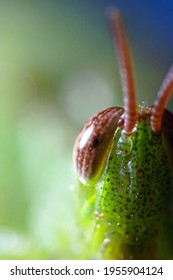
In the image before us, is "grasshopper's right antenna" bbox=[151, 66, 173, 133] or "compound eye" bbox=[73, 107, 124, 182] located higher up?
"grasshopper's right antenna" bbox=[151, 66, 173, 133]

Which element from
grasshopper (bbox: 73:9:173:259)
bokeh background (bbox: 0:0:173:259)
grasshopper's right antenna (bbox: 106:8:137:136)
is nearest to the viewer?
grasshopper's right antenna (bbox: 106:8:137:136)

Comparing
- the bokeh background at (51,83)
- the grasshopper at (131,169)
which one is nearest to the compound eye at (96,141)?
the grasshopper at (131,169)

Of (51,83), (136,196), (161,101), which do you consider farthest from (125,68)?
(51,83)

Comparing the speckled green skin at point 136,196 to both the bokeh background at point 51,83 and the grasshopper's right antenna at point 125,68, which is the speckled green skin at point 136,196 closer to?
the grasshopper's right antenna at point 125,68

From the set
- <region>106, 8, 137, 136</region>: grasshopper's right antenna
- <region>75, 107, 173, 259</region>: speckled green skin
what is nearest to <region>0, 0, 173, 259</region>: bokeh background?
<region>75, 107, 173, 259</region>: speckled green skin

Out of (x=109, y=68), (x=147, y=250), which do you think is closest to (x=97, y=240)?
(x=147, y=250)

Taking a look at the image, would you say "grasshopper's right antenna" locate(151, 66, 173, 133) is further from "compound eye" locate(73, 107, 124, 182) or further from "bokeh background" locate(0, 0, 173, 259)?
"bokeh background" locate(0, 0, 173, 259)
